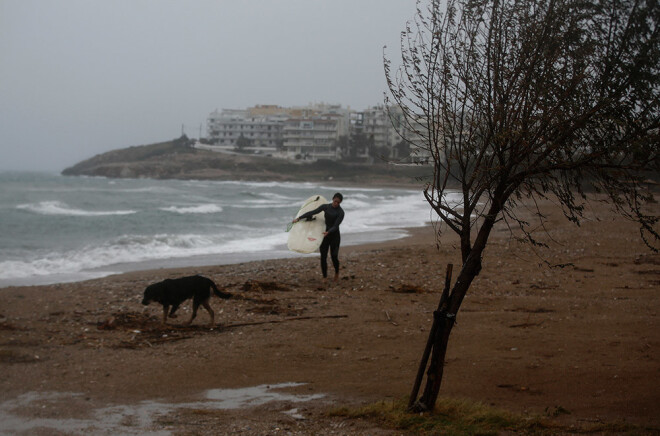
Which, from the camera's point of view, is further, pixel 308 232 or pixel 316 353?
pixel 308 232

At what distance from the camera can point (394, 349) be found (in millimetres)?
8828

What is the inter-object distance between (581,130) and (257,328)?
578cm

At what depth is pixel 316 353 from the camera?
8750mm

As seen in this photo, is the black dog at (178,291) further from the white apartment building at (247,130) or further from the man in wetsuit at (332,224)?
the white apartment building at (247,130)

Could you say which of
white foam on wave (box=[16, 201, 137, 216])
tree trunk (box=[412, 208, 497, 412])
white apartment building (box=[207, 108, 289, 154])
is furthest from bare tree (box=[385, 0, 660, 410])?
white apartment building (box=[207, 108, 289, 154])

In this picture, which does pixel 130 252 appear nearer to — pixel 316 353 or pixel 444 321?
pixel 316 353

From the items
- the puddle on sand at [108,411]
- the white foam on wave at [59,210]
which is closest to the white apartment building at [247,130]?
the white foam on wave at [59,210]

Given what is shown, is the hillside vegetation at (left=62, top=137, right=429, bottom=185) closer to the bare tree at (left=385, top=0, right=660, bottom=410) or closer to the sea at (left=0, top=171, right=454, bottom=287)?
the sea at (left=0, top=171, right=454, bottom=287)

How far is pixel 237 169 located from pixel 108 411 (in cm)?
11527

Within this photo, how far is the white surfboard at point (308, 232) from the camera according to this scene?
44.5 ft

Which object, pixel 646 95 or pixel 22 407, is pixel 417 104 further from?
pixel 22 407

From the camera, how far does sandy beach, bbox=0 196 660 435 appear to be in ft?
21.6

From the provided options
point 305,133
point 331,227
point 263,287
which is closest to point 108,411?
point 263,287

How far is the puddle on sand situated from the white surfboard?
607 centimetres
